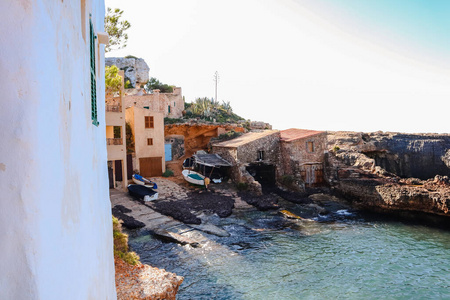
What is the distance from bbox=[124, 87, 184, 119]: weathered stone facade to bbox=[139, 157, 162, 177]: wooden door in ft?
28.5

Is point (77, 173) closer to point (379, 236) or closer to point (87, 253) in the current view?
point (87, 253)

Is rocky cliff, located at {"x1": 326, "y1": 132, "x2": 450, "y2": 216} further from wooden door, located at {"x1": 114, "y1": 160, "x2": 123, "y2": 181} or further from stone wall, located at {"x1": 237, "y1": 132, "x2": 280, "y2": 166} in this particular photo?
wooden door, located at {"x1": 114, "y1": 160, "x2": 123, "y2": 181}

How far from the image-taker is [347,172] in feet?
93.9

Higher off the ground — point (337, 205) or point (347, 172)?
point (347, 172)

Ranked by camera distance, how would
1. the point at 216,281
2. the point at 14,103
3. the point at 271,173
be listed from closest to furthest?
the point at 14,103
the point at 216,281
the point at 271,173

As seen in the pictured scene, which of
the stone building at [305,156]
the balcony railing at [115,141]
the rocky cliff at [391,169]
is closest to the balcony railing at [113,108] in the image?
the balcony railing at [115,141]

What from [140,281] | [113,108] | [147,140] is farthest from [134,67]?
[140,281]

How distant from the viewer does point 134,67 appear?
47.1m

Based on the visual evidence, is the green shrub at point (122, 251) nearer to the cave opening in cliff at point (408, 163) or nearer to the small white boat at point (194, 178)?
the small white boat at point (194, 178)

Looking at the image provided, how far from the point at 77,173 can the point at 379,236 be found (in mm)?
21365

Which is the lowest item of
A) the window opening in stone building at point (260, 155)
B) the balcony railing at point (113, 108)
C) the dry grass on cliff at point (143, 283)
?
the dry grass on cliff at point (143, 283)

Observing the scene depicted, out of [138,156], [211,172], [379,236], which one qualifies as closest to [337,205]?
[379,236]

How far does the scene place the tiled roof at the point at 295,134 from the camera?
97.8ft

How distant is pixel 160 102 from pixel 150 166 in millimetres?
10470
